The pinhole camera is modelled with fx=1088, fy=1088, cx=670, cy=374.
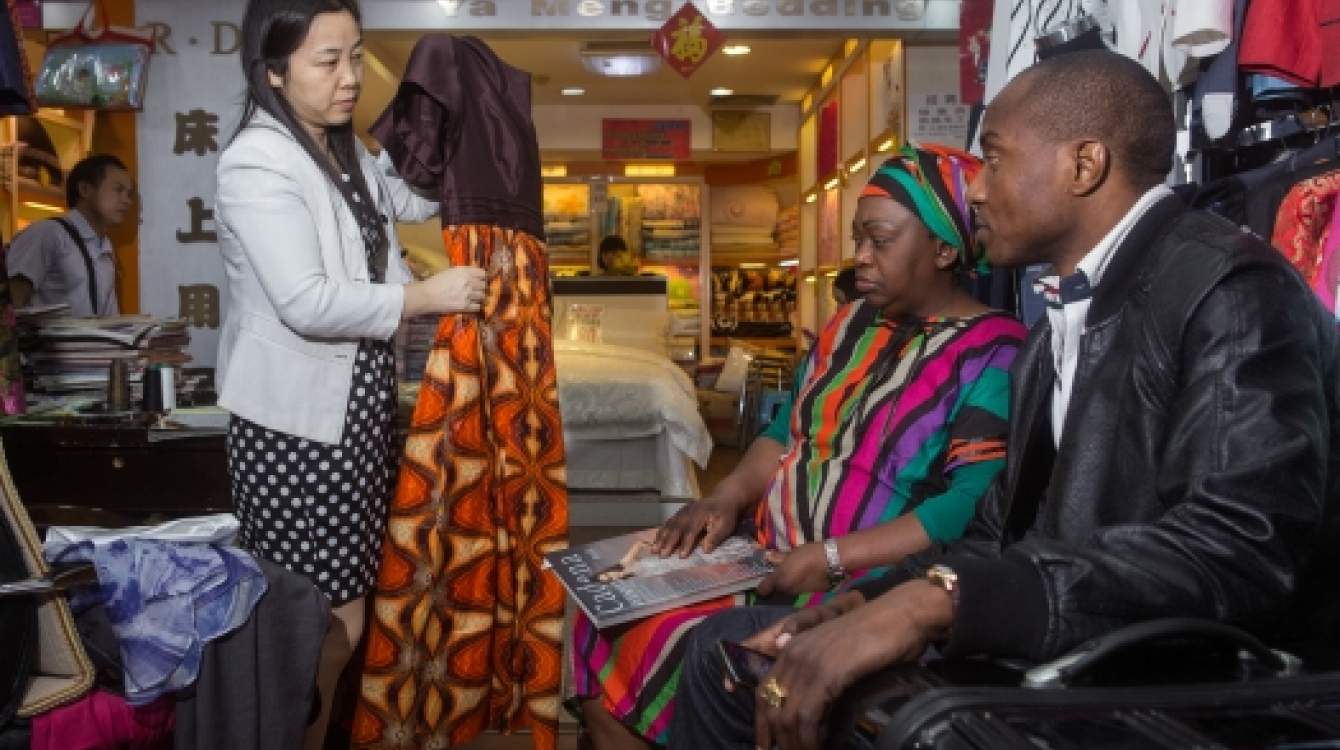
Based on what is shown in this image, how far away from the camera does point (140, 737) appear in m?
1.67

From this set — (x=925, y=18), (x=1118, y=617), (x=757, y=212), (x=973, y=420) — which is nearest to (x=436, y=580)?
(x=973, y=420)

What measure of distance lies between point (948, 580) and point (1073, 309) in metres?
0.46

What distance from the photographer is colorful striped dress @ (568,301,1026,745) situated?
1697 mm

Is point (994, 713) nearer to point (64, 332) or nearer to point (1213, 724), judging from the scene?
point (1213, 724)

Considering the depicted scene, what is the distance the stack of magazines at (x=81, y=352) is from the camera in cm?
321

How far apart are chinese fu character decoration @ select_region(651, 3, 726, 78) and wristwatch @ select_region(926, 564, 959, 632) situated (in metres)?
3.65

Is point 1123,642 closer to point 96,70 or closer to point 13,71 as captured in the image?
point 13,71

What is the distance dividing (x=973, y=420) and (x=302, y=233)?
1228 millimetres

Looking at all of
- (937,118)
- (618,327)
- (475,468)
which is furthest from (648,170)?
(475,468)

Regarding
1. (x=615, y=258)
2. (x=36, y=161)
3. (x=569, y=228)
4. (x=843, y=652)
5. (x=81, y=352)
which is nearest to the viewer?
(x=843, y=652)

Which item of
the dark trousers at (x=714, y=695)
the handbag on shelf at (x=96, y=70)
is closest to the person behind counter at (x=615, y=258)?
the handbag on shelf at (x=96, y=70)

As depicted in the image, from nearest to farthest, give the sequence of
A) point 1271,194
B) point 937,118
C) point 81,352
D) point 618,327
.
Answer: point 1271,194
point 81,352
point 937,118
point 618,327

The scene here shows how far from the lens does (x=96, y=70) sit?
4.16m

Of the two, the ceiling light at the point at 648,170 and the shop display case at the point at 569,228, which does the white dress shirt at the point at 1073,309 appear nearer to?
the shop display case at the point at 569,228
